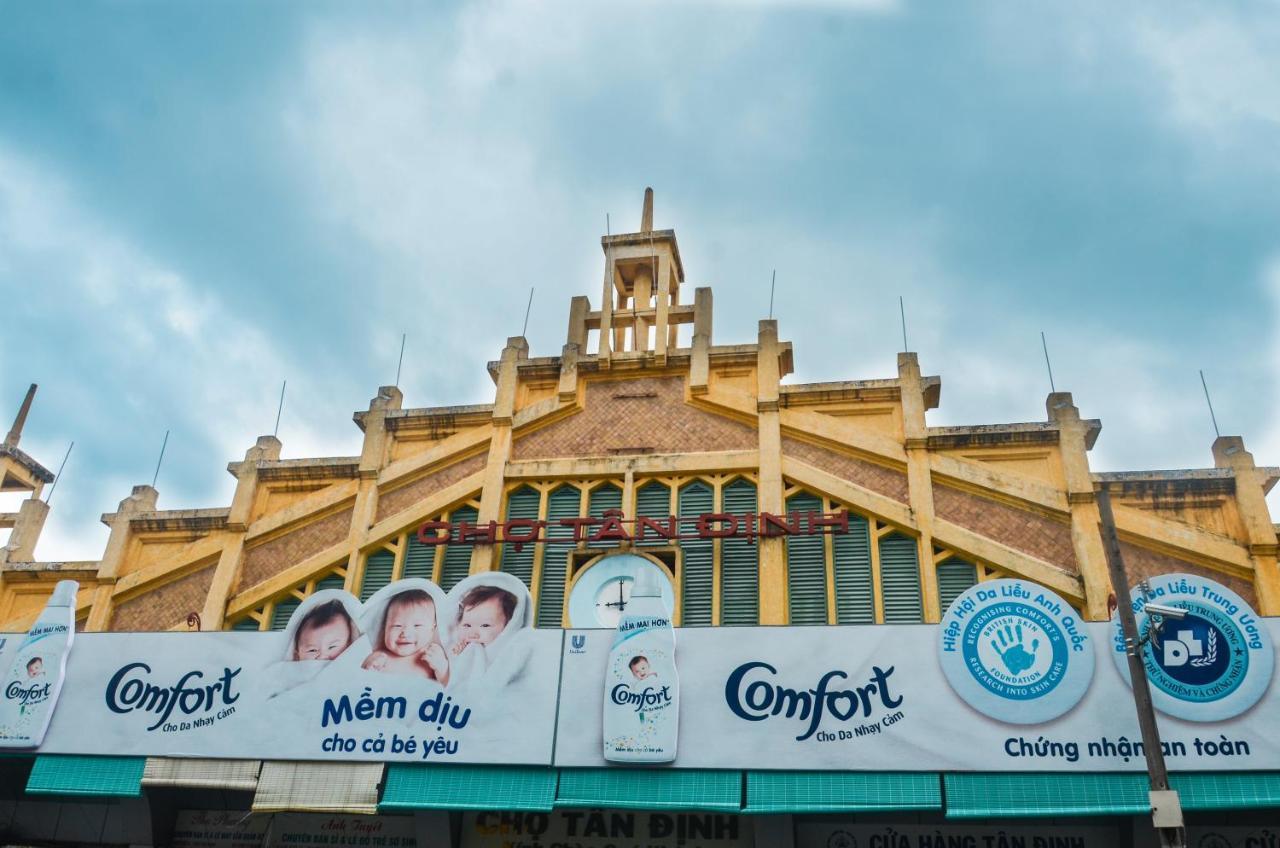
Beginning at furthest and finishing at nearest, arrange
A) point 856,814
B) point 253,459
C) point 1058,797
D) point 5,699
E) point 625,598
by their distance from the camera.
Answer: point 253,459 < point 625,598 < point 5,699 < point 856,814 < point 1058,797

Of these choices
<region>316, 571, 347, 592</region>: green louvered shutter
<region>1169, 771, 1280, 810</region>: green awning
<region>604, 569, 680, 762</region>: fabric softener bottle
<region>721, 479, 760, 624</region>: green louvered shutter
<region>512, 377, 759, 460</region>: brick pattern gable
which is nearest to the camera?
<region>1169, 771, 1280, 810</region>: green awning

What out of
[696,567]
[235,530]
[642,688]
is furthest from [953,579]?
[235,530]

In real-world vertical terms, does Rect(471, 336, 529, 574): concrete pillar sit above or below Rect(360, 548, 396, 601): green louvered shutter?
above

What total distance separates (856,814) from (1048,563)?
526cm

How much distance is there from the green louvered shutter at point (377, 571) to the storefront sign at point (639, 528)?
756mm

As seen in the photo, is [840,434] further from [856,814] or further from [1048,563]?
[856,814]

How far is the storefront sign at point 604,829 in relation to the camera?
14.3 metres

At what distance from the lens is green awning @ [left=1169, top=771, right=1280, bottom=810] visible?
11.6 m

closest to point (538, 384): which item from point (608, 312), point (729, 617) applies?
point (608, 312)

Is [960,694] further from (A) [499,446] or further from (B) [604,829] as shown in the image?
(A) [499,446]

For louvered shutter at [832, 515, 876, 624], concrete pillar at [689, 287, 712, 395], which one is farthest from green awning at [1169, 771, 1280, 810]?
concrete pillar at [689, 287, 712, 395]

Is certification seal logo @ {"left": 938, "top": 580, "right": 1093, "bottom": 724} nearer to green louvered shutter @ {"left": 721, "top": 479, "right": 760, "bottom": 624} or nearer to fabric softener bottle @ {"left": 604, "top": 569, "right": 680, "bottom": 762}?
fabric softener bottle @ {"left": 604, "top": 569, "right": 680, "bottom": 762}

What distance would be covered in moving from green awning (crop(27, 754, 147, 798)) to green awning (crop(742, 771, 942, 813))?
9176 millimetres

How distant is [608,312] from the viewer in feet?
68.0
